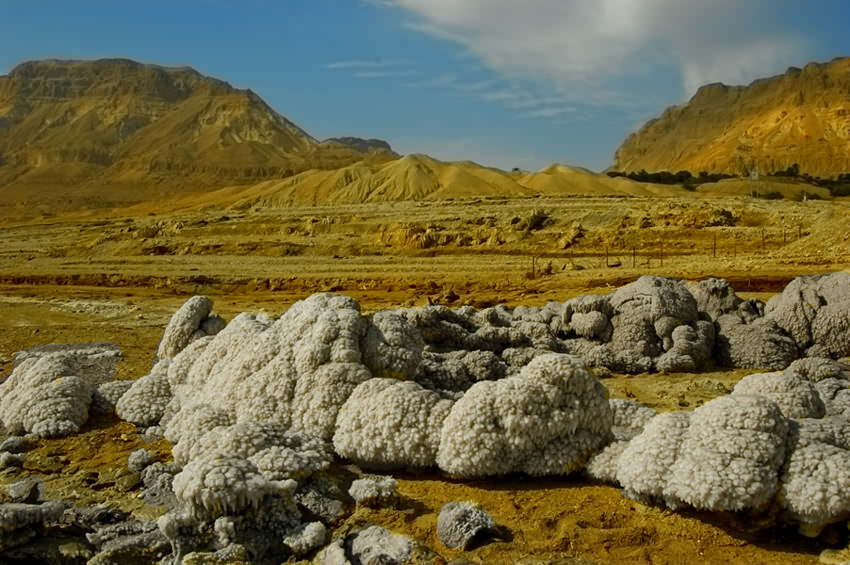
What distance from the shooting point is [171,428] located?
591cm

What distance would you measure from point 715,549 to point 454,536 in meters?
1.43

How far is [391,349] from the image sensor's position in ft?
19.6

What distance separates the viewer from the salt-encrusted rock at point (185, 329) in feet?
25.8

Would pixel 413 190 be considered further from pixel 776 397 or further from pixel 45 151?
pixel 45 151

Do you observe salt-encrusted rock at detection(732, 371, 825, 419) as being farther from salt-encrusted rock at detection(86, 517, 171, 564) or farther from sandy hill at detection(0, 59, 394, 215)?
sandy hill at detection(0, 59, 394, 215)

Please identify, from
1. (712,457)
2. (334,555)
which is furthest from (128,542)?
(712,457)

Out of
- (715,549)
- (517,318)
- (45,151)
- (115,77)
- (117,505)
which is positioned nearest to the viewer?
(715,549)

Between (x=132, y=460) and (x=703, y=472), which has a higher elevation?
(x=703, y=472)

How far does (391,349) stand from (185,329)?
2.99 metres

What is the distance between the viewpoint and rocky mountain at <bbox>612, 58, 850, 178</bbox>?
8750 cm

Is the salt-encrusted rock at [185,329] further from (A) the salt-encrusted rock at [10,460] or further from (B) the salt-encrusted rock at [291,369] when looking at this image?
(A) the salt-encrusted rock at [10,460]

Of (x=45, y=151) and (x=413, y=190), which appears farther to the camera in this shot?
(x=45, y=151)

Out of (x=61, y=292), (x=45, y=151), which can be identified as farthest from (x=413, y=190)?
(x=45, y=151)

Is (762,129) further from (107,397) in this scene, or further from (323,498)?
(323,498)
